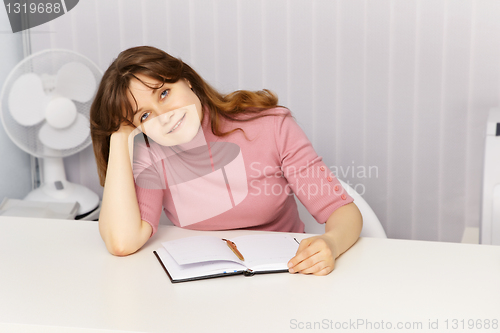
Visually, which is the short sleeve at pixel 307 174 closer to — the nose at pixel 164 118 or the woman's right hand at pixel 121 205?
the nose at pixel 164 118

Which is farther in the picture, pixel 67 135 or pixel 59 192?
pixel 59 192

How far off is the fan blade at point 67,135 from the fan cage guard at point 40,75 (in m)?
0.02

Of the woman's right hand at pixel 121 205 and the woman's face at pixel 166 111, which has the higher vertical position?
the woman's face at pixel 166 111

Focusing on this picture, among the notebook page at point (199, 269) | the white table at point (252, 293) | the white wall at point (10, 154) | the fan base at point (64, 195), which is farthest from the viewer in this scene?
the white wall at point (10, 154)

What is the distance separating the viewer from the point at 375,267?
104cm

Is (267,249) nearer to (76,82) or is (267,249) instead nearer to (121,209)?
(121,209)

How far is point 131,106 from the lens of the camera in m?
1.25

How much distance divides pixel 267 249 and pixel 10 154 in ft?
5.96

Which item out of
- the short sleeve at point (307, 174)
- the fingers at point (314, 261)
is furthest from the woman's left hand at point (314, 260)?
the short sleeve at point (307, 174)

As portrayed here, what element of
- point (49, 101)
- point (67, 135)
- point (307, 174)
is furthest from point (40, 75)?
point (307, 174)

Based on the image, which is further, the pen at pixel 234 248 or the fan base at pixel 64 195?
the fan base at pixel 64 195

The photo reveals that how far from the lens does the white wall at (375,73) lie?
204cm

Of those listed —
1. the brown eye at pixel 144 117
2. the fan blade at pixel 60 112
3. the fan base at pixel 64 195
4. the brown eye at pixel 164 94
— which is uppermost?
the brown eye at pixel 164 94

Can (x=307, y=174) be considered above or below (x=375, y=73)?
below
